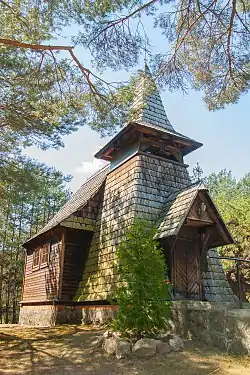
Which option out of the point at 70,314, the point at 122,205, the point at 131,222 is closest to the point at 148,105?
the point at 122,205

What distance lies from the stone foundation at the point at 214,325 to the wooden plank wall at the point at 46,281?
18.0 feet

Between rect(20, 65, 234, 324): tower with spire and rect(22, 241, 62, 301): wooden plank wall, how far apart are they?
0.04 metres

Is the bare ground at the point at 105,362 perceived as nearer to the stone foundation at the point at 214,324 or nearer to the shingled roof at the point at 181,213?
the stone foundation at the point at 214,324

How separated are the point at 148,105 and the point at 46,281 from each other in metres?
7.39

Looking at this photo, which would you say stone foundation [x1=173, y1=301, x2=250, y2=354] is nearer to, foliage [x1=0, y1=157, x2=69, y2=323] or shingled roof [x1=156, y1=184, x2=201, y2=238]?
shingled roof [x1=156, y1=184, x2=201, y2=238]

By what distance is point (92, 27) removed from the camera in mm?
7164

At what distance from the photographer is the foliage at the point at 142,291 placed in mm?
5805

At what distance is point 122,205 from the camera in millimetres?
10133

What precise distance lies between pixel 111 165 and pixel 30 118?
14.2 ft

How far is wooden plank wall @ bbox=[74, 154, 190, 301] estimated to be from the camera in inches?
372

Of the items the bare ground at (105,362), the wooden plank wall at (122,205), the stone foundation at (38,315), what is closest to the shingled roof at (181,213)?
the wooden plank wall at (122,205)

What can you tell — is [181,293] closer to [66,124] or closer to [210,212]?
[210,212]

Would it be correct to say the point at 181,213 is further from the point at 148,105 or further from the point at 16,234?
the point at 16,234

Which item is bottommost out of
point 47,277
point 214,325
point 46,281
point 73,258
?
point 214,325
